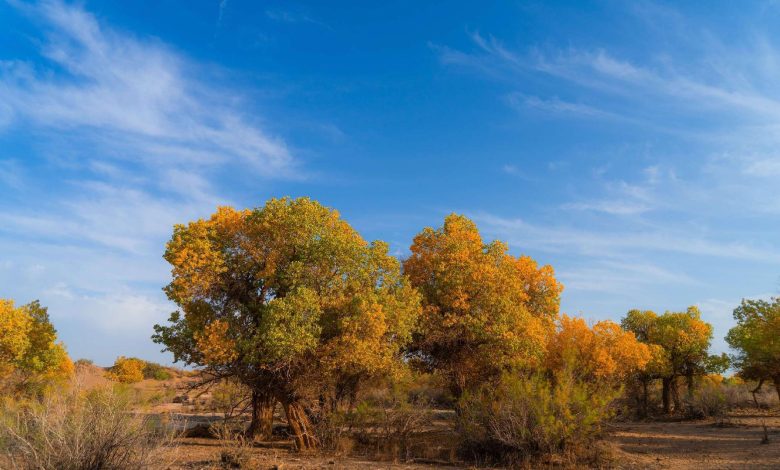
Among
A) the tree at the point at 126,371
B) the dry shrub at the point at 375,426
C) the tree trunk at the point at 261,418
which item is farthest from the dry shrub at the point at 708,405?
the tree at the point at 126,371

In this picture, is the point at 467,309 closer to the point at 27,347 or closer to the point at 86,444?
the point at 86,444

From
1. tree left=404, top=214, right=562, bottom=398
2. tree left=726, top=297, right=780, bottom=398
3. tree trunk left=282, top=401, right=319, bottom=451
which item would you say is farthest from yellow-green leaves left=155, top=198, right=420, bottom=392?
tree left=726, top=297, right=780, bottom=398

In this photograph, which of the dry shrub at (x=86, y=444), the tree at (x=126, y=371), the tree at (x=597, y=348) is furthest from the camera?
the tree at (x=126, y=371)

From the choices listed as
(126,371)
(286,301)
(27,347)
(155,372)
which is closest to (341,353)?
(286,301)

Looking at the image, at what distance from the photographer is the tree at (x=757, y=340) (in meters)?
26.9

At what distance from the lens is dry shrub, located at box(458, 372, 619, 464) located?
14.0m

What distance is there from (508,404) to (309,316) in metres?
6.39

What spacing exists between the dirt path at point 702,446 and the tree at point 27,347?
26814 millimetres

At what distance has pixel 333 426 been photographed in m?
17.4

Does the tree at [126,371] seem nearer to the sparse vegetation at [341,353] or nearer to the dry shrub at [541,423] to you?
the sparse vegetation at [341,353]

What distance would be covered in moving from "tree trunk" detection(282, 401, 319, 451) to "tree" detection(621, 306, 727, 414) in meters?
27.5

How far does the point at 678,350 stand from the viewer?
121ft

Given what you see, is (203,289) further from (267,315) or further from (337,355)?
(337,355)

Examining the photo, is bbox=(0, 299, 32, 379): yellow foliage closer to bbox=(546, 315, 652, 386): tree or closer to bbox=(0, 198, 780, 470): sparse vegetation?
bbox=(0, 198, 780, 470): sparse vegetation
